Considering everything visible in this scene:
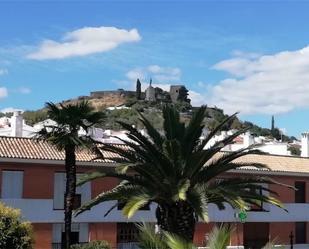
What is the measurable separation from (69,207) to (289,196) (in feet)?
83.2

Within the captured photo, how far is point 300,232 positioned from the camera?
46531mm

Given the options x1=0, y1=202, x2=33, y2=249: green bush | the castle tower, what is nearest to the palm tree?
x1=0, y1=202, x2=33, y2=249: green bush

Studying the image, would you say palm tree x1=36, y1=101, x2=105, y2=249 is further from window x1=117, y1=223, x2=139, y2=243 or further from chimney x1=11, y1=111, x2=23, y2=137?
chimney x1=11, y1=111, x2=23, y2=137

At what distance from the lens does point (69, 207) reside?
2380 centimetres

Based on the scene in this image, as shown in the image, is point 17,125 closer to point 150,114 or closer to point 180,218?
point 180,218

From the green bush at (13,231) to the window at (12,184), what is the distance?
14760 mm

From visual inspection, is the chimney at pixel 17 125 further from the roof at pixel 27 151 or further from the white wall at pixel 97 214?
the white wall at pixel 97 214

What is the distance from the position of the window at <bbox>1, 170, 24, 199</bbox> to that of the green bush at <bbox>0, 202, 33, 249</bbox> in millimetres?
14760

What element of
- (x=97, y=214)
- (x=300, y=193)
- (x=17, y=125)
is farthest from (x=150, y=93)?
(x=97, y=214)

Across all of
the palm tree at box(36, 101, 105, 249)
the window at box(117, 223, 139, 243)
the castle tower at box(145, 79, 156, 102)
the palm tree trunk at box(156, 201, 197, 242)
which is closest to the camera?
the palm tree trunk at box(156, 201, 197, 242)

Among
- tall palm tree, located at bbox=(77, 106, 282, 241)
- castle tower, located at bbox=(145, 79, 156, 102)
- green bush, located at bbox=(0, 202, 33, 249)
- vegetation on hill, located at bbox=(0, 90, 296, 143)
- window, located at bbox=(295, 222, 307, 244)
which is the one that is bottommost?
window, located at bbox=(295, 222, 307, 244)

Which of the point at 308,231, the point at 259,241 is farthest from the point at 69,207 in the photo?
→ the point at 308,231

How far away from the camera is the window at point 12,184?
1268 inches

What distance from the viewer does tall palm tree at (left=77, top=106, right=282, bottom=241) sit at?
18.2 meters
